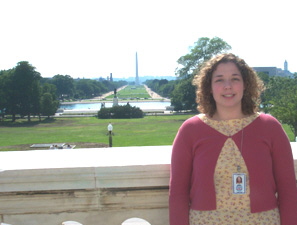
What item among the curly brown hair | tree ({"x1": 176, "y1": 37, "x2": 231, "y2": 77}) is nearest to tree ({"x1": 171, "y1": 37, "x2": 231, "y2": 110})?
tree ({"x1": 176, "y1": 37, "x2": 231, "y2": 77})

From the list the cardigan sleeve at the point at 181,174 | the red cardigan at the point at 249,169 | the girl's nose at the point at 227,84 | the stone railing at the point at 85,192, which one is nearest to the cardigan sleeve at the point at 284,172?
Result: the red cardigan at the point at 249,169

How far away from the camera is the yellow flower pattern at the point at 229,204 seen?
221cm

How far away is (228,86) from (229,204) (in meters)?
0.73

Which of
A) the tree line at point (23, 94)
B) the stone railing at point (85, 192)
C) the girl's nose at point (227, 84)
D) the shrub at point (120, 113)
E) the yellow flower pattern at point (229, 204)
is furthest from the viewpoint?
the shrub at point (120, 113)

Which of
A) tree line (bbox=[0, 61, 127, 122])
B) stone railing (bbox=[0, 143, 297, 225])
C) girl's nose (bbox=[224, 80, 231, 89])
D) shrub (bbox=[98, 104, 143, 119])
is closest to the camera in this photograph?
girl's nose (bbox=[224, 80, 231, 89])

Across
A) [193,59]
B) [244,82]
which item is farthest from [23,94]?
[244,82]

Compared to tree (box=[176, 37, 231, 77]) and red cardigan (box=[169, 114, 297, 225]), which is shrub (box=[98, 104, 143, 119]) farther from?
red cardigan (box=[169, 114, 297, 225])

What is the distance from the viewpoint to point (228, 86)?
7.82 ft

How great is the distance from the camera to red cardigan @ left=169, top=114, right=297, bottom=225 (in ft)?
7.29

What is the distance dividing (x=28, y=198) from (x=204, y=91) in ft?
4.66

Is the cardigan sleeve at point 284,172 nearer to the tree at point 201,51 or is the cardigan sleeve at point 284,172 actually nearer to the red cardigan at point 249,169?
the red cardigan at point 249,169

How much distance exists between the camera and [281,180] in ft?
7.39

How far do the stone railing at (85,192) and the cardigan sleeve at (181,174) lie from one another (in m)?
0.25

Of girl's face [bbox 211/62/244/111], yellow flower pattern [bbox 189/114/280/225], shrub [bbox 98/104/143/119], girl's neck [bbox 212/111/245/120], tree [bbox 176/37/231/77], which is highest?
tree [bbox 176/37/231/77]
